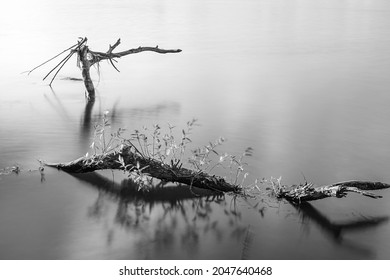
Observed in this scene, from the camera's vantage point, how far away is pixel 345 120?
11.7 m

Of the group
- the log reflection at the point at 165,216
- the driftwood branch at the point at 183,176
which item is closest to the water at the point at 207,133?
the log reflection at the point at 165,216

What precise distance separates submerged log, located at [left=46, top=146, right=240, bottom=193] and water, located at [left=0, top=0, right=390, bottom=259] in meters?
0.19

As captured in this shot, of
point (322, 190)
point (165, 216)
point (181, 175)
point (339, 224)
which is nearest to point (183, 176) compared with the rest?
point (181, 175)

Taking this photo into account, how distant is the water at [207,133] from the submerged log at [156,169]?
0.19m

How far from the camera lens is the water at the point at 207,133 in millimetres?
6145

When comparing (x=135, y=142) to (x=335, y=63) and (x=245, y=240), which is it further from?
(x=335, y=63)

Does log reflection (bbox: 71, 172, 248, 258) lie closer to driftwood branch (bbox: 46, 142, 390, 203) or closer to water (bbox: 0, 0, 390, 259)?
water (bbox: 0, 0, 390, 259)

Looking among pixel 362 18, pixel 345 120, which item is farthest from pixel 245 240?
pixel 362 18

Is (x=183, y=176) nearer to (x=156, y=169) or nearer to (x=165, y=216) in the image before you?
(x=156, y=169)

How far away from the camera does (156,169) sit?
7.55 metres

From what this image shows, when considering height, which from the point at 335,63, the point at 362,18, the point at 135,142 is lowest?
the point at 135,142

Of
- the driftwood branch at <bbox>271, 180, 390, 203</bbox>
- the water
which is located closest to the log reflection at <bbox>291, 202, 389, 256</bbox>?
the water

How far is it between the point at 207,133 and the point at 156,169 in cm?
315
